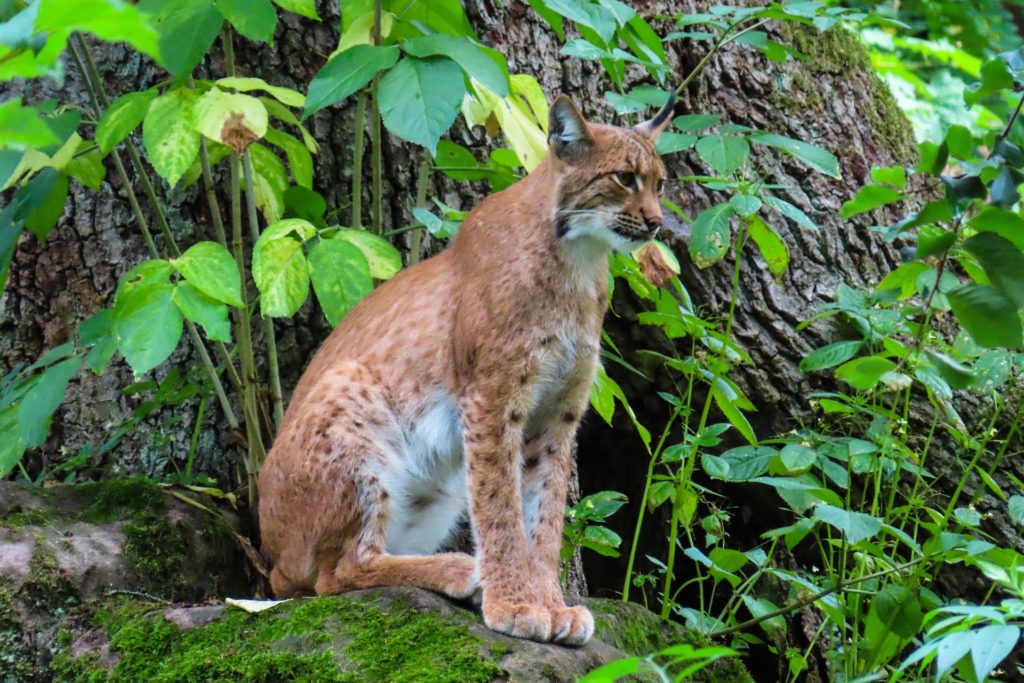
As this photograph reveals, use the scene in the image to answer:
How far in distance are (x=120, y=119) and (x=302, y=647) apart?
168cm

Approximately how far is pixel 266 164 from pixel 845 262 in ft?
9.04

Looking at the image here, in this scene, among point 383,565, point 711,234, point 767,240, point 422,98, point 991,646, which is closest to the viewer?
point 991,646

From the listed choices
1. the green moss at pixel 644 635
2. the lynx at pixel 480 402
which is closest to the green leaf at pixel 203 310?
the lynx at pixel 480 402

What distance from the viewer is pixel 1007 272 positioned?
2656mm

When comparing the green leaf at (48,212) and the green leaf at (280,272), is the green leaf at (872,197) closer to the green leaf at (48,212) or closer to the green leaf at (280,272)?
the green leaf at (280,272)

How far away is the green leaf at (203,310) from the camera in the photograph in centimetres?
294

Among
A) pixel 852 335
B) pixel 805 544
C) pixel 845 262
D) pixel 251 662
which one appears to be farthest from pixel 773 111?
pixel 251 662

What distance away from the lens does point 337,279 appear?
3188mm

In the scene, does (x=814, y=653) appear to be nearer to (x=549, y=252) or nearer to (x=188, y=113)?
(x=549, y=252)

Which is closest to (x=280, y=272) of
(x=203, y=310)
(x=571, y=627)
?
(x=203, y=310)

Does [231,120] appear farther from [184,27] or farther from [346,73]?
[346,73]

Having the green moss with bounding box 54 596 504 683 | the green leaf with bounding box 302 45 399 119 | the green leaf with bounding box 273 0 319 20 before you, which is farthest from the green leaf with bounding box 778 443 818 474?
the green leaf with bounding box 273 0 319 20

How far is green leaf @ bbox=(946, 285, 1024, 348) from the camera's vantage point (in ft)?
8.32

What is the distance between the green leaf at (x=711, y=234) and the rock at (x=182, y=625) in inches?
49.7
